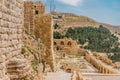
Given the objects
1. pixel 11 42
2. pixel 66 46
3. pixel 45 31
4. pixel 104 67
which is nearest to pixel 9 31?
pixel 11 42

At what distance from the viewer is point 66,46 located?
5547 centimetres

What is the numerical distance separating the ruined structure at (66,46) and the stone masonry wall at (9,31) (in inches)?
1661

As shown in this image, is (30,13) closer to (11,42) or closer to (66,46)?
(11,42)

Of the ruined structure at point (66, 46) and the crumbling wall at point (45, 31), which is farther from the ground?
the crumbling wall at point (45, 31)

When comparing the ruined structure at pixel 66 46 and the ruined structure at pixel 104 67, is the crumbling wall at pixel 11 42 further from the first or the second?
the ruined structure at pixel 66 46

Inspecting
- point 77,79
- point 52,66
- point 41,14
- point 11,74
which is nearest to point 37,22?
point 41,14

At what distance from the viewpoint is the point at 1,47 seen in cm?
812

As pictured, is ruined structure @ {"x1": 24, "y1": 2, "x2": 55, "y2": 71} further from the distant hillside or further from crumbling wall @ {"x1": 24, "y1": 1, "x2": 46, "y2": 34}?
the distant hillside

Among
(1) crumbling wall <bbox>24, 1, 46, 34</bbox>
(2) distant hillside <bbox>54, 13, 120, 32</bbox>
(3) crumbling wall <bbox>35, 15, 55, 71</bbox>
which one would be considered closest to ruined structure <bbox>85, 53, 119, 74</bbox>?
(3) crumbling wall <bbox>35, 15, 55, 71</bbox>

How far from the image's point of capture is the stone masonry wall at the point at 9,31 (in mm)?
8148

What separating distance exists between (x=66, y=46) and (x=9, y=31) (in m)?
46.7

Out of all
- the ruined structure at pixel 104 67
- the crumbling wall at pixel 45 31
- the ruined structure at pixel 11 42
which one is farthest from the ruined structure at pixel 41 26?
the ruined structure at pixel 11 42

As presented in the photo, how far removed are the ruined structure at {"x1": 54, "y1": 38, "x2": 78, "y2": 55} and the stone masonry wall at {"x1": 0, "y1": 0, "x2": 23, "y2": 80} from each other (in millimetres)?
42191

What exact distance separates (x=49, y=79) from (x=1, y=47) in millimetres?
11855
